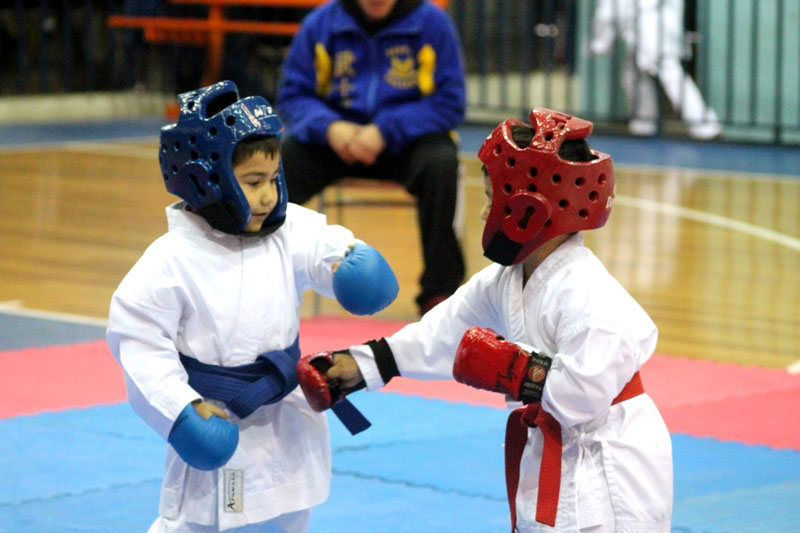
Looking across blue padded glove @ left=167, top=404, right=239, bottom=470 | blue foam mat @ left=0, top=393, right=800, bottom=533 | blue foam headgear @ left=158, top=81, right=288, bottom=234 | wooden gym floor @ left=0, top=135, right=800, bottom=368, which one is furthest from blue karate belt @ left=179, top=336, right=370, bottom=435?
wooden gym floor @ left=0, top=135, right=800, bottom=368

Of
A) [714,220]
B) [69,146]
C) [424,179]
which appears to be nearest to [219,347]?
[424,179]

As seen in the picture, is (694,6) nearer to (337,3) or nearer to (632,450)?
(337,3)

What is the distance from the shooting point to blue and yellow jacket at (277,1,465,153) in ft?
19.2

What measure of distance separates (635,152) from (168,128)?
9145mm

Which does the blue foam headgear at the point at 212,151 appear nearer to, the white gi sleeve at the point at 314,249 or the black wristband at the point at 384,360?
the white gi sleeve at the point at 314,249

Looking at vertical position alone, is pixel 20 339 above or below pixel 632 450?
below

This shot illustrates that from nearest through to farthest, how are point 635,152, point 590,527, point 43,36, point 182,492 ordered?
point 590,527 < point 182,492 < point 635,152 < point 43,36

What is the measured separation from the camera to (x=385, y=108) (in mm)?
5898

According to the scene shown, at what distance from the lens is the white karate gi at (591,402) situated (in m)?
2.42

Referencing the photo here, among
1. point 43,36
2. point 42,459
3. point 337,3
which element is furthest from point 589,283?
point 43,36

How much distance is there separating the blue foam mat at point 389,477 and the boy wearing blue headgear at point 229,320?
0.78 m

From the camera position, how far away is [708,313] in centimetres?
591

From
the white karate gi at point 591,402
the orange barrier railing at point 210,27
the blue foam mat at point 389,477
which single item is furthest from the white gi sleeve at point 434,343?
the orange barrier railing at point 210,27

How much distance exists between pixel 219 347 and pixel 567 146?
830mm
